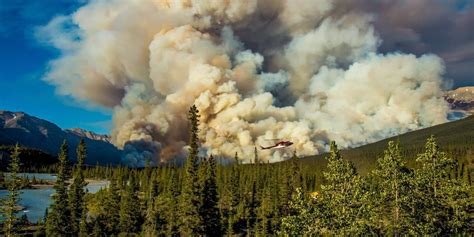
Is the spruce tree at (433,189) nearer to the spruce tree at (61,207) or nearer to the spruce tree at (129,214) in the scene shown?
the spruce tree at (61,207)

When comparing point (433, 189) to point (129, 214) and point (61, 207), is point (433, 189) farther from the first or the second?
point (129, 214)

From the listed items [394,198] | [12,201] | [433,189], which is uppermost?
[433,189]

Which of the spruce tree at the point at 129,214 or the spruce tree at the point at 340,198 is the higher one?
the spruce tree at the point at 340,198

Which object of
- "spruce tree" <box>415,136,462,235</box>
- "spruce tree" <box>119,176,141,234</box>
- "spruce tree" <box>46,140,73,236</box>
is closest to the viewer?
"spruce tree" <box>415,136,462,235</box>

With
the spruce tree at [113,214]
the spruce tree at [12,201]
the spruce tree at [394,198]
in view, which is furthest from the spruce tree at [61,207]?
the spruce tree at [394,198]

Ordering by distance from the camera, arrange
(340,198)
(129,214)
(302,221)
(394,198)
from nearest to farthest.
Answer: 1. (302,221)
2. (340,198)
3. (394,198)
4. (129,214)

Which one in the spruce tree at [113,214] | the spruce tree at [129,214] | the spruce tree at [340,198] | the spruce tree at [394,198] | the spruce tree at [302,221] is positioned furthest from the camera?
the spruce tree at [113,214]

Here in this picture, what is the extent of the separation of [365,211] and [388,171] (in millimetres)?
14041

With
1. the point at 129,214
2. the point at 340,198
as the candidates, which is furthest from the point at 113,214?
the point at 340,198

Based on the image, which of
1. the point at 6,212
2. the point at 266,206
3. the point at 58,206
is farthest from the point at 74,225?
the point at 266,206

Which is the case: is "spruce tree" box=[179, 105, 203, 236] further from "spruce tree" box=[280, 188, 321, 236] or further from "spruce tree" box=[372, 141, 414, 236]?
"spruce tree" box=[280, 188, 321, 236]

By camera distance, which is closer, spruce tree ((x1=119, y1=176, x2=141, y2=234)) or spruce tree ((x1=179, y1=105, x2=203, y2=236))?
spruce tree ((x1=179, y1=105, x2=203, y2=236))

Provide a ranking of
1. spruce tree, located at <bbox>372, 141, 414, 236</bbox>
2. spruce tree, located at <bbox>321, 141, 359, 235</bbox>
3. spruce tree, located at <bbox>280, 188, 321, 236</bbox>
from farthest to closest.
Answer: spruce tree, located at <bbox>372, 141, 414, 236</bbox> → spruce tree, located at <bbox>321, 141, 359, 235</bbox> → spruce tree, located at <bbox>280, 188, 321, 236</bbox>

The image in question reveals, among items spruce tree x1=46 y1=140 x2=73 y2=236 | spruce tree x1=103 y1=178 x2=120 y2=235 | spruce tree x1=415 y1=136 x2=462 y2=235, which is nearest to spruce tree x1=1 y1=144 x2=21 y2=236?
spruce tree x1=46 y1=140 x2=73 y2=236
